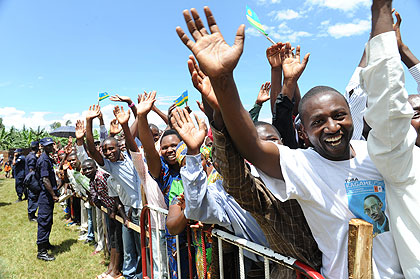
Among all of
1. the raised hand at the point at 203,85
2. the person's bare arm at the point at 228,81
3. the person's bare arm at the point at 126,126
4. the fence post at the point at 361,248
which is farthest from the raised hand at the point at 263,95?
the fence post at the point at 361,248

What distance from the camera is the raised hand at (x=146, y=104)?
328 centimetres

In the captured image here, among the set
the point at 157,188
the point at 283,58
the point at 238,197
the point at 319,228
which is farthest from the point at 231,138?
the point at 157,188

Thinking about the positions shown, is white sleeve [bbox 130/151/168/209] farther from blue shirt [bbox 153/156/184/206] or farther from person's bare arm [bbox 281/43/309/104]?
person's bare arm [bbox 281/43/309/104]

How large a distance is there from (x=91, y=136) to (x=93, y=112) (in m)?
0.52

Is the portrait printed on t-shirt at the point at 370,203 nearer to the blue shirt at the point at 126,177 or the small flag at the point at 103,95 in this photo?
the blue shirt at the point at 126,177

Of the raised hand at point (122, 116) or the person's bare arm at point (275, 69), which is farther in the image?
the raised hand at point (122, 116)

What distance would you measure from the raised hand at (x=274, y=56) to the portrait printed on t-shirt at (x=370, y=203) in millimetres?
1841

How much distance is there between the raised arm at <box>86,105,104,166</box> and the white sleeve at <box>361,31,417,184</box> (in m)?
3.96

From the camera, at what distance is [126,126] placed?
4.05 meters

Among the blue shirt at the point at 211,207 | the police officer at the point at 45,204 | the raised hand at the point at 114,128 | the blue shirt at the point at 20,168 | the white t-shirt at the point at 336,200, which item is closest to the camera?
the white t-shirt at the point at 336,200

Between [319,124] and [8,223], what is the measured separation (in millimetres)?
11514

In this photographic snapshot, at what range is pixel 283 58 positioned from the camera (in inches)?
120

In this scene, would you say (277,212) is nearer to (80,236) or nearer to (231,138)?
A: (231,138)

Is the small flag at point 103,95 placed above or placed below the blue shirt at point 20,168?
above
